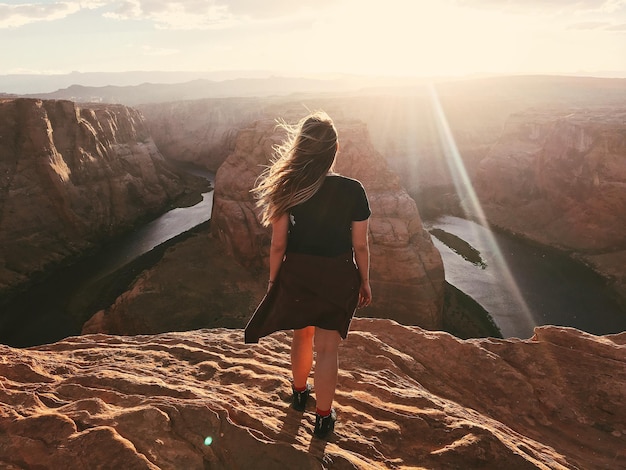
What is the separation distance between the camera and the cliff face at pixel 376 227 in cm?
2025

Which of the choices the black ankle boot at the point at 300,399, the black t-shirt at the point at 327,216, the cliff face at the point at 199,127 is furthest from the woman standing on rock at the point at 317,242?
the cliff face at the point at 199,127

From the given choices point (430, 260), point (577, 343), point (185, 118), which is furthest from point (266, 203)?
point (185, 118)

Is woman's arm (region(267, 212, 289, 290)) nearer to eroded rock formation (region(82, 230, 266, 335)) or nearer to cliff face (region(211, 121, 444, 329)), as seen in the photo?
eroded rock formation (region(82, 230, 266, 335))

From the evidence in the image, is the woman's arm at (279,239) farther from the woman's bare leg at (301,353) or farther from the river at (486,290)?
the river at (486,290)

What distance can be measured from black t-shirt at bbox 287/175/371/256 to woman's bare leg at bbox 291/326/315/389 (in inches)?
31.2

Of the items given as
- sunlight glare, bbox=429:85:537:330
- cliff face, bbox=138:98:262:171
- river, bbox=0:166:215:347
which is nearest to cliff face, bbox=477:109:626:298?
sunlight glare, bbox=429:85:537:330

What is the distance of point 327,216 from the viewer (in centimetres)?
319

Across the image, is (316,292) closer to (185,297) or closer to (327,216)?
(327,216)

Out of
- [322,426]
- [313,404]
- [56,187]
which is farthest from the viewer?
[56,187]

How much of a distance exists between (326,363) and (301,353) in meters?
0.42

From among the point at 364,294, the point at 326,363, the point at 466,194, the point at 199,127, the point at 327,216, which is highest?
the point at 199,127

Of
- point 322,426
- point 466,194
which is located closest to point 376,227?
point 322,426

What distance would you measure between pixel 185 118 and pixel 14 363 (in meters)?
68.2

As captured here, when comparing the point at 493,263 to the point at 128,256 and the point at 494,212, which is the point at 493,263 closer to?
the point at 494,212
